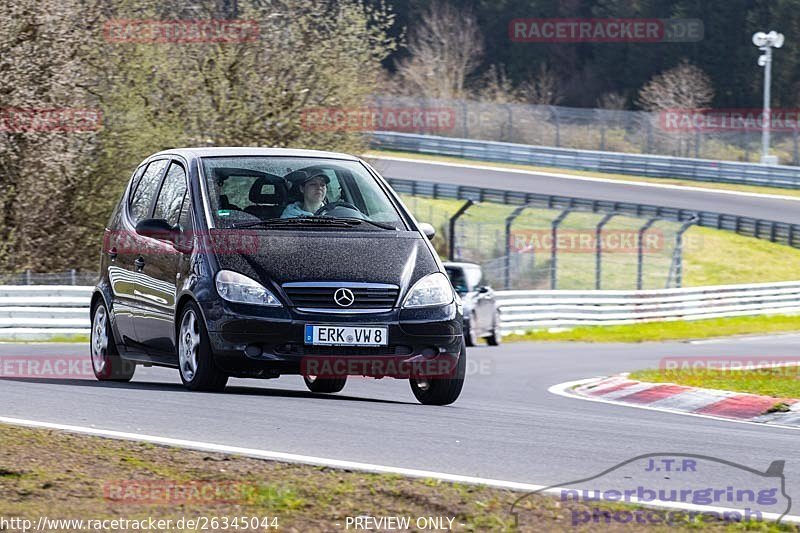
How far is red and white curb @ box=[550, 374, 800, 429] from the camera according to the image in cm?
1085

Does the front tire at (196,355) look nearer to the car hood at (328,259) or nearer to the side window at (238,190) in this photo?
the car hood at (328,259)

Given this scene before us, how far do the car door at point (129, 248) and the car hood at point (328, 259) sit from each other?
1498mm

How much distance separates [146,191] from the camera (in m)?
10.3

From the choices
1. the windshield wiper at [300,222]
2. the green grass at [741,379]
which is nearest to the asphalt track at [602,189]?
the green grass at [741,379]

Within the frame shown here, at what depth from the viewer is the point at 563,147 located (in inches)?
2569

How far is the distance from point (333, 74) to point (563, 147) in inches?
1378

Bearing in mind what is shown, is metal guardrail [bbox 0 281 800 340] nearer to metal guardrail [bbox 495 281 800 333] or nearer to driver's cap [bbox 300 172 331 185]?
metal guardrail [bbox 495 281 800 333]

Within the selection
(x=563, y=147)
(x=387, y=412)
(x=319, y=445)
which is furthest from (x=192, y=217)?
(x=563, y=147)

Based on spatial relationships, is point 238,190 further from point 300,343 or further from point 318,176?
point 300,343

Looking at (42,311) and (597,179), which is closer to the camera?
(42,311)

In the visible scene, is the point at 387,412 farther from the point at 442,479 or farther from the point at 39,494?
the point at 39,494

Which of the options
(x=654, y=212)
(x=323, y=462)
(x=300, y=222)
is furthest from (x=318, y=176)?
(x=654, y=212)

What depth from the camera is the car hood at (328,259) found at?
8672 mm

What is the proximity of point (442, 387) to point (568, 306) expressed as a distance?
1979 cm
